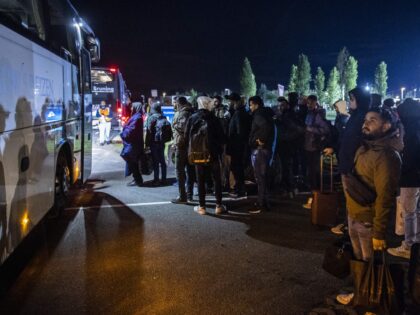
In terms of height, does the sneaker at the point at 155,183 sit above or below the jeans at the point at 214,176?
below

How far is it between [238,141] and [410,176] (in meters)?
3.67

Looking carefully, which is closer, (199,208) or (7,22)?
(7,22)

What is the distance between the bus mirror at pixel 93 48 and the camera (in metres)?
9.45

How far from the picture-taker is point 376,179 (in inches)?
137

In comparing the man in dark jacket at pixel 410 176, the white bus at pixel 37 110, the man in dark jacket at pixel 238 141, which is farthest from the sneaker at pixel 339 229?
the white bus at pixel 37 110

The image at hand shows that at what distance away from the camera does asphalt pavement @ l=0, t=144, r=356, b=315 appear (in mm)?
4078

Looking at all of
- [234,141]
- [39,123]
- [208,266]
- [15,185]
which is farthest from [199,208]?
[15,185]

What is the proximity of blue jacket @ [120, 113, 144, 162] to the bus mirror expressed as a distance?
1.83 metres

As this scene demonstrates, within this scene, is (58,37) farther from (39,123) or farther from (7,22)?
(7,22)

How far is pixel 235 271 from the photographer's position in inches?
191

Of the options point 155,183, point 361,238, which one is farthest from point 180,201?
point 361,238

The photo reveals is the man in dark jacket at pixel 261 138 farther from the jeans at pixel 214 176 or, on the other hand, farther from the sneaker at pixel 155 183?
the sneaker at pixel 155 183

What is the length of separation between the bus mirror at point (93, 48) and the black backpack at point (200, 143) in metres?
3.99

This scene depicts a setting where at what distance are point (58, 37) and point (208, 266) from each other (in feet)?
14.5
